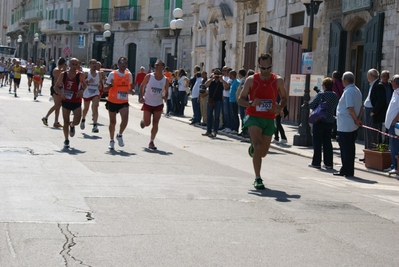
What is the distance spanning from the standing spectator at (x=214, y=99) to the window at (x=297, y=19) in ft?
24.5

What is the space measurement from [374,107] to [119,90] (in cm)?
499

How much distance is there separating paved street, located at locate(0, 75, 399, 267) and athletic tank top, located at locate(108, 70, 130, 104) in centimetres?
122

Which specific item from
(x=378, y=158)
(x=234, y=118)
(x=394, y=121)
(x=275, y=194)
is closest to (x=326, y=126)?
(x=378, y=158)

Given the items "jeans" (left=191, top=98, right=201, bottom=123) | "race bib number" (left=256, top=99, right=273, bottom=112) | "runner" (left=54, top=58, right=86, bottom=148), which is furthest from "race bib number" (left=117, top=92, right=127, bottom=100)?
"jeans" (left=191, top=98, right=201, bottom=123)

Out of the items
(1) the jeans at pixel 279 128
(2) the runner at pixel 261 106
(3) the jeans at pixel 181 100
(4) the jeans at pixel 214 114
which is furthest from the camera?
(3) the jeans at pixel 181 100

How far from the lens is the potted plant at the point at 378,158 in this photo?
47.6 feet

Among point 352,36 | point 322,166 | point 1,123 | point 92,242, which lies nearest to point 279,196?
point 92,242

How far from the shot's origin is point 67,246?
661 centimetres

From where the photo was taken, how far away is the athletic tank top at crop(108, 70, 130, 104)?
1590 centimetres

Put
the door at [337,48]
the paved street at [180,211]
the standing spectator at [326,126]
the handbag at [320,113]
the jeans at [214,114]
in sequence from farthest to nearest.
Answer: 1. the door at [337,48]
2. the jeans at [214,114]
3. the standing spectator at [326,126]
4. the handbag at [320,113]
5. the paved street at [180,211]

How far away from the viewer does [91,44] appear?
66.1 m

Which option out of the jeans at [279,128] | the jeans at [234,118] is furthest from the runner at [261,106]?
the jeans at [234,118]

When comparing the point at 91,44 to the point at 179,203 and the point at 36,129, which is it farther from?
the point at 179,203

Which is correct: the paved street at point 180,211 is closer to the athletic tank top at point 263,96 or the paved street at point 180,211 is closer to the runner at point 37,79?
the athletic tank top at point 263,96
